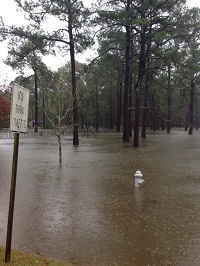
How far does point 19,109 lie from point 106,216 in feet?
11.0

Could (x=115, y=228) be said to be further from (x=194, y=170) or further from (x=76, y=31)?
(x=76, y=31)

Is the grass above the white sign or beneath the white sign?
beneath

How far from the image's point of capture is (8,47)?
2089 centimetres

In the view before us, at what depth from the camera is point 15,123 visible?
4.09 meters


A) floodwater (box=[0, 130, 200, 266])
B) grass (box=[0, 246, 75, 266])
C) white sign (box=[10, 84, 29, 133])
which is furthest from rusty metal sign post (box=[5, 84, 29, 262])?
floodwater (box=[0, 130, 200, 266])

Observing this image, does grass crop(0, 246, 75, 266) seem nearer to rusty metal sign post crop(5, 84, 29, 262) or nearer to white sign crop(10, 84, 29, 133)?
rusty metal sign post crop(5, 84, 29, 262)

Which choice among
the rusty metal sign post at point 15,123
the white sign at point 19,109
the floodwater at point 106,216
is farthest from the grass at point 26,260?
the white sign at point 19,109

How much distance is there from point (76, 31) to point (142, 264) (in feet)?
67.1

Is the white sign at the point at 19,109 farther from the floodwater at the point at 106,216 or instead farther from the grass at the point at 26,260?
the floodwater at the point at 106,216

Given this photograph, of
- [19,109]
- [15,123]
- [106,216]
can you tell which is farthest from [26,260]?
[106,216]

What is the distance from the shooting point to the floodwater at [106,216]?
477 cm

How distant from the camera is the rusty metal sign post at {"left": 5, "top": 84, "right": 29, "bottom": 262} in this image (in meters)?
4.04

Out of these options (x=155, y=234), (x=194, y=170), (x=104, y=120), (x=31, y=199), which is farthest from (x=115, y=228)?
(x=104, y=120)

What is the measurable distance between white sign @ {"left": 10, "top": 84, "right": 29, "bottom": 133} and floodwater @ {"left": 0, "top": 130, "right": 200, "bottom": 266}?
1.98 meters
